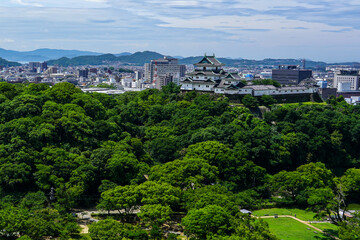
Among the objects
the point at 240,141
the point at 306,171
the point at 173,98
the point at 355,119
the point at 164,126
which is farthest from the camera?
the point at 173,98

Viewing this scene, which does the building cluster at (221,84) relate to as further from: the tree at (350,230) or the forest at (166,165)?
the tree at (350,230)

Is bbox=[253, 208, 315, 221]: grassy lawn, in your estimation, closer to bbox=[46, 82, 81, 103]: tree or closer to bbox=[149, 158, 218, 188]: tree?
bbox=[149, 158, 218, 188]: tree

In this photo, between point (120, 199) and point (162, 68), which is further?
point (162, 68)

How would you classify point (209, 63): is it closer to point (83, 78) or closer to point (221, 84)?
point (221, 84)

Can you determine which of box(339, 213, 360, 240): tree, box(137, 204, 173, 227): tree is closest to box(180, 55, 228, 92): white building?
box(137, 204, 173, 227): tree

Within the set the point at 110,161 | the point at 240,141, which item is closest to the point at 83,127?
the point at 110,161

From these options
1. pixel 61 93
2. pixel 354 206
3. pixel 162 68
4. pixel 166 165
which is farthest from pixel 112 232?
pixel 162 68

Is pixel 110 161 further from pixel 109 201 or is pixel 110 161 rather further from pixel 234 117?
pixel 234 117
